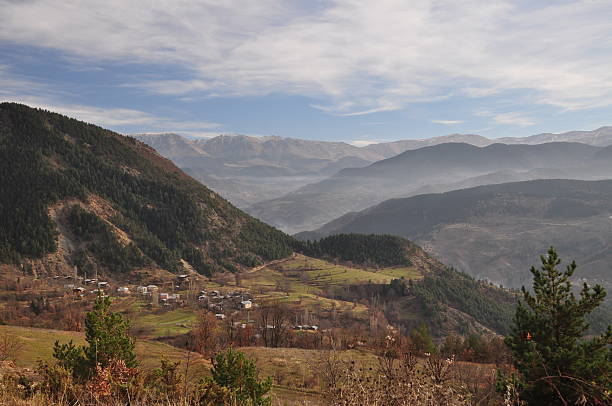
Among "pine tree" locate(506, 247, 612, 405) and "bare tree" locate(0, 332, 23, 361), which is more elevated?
"pine tree" locate(506, 247, 612, 405)

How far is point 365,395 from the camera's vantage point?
32.8ft

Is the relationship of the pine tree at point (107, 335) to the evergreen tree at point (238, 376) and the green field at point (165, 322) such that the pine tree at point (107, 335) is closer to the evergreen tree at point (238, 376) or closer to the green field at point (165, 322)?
the evergreen tree at point (238, 376)

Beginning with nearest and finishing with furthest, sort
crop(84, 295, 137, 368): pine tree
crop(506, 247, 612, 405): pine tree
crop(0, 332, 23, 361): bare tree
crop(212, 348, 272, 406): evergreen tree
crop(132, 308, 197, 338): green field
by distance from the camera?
crop(506, 247, 612, 405): pine tree < crop(212, 348, 272, 406): evergreen tree < crop(84, 295, 137, 368): pine tree < crop(0, 332, 23, 361): bare tree < crop(132, 308, 197, 338): green field

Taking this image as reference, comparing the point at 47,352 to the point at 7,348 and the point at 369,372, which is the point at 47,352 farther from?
the point at 369,372

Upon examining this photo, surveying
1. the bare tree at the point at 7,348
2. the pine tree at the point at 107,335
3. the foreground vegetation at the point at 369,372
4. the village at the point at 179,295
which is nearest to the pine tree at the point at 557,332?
the foreground vegetation at the point at 369,372

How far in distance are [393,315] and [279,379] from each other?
465 ft

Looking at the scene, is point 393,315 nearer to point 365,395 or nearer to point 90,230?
point 90,230

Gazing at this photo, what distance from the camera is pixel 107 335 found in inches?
1058

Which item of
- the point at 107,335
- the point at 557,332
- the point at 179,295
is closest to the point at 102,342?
the point at 107,335

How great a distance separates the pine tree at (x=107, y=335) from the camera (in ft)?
86.8

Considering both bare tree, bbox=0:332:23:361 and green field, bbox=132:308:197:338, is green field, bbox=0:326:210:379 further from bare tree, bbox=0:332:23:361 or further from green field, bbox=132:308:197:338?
green field, bbox=132:308:197:338

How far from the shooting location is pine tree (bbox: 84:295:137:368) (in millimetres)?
26469

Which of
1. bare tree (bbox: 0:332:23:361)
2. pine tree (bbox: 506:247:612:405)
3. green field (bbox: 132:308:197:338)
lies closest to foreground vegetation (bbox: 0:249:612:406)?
pine tree (bbox: 506:247:612:405)

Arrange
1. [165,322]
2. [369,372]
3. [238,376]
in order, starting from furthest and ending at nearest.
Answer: [165,322]
[238,376]
[369,372]
